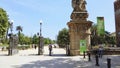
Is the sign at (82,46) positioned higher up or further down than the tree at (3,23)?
further down

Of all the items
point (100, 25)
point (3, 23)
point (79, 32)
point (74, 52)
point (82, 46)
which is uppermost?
point (3, 23)

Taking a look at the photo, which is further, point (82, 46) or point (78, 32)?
point (78, 32)

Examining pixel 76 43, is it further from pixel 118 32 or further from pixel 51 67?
pixel 118 32

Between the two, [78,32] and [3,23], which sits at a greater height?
[3,23]

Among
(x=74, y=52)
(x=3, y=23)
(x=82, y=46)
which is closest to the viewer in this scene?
(x=82, y=46)

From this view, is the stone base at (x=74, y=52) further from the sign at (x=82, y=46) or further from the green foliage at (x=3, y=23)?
the green foliage at (x=3, y=23)

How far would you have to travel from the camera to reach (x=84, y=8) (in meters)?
34.0

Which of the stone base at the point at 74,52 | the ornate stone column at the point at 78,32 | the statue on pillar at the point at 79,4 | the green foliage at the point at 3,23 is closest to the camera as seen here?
the stone base at the point at 74,52

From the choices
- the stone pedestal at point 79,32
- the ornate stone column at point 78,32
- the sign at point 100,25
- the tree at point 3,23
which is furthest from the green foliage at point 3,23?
the sign at point 100,25

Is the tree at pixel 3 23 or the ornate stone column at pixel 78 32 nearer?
the ornate stone column at pixel 78 32

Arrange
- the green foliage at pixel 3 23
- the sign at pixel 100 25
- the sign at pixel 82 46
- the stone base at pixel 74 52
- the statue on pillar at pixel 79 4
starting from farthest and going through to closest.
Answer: the green foliage at pixel 3 23
the statue on pillar at pixel 79 4
the stone base at pixel 74 52
the sign at pixel 100 25
the sign at pixel 82 46

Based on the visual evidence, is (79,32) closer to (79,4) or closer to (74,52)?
(74,52)

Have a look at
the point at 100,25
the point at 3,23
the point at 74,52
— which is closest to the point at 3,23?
the point at 3,23

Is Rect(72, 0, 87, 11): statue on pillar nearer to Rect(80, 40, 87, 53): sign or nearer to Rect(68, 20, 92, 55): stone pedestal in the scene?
Rect(68, 20, 92, 55): stone pedestal
